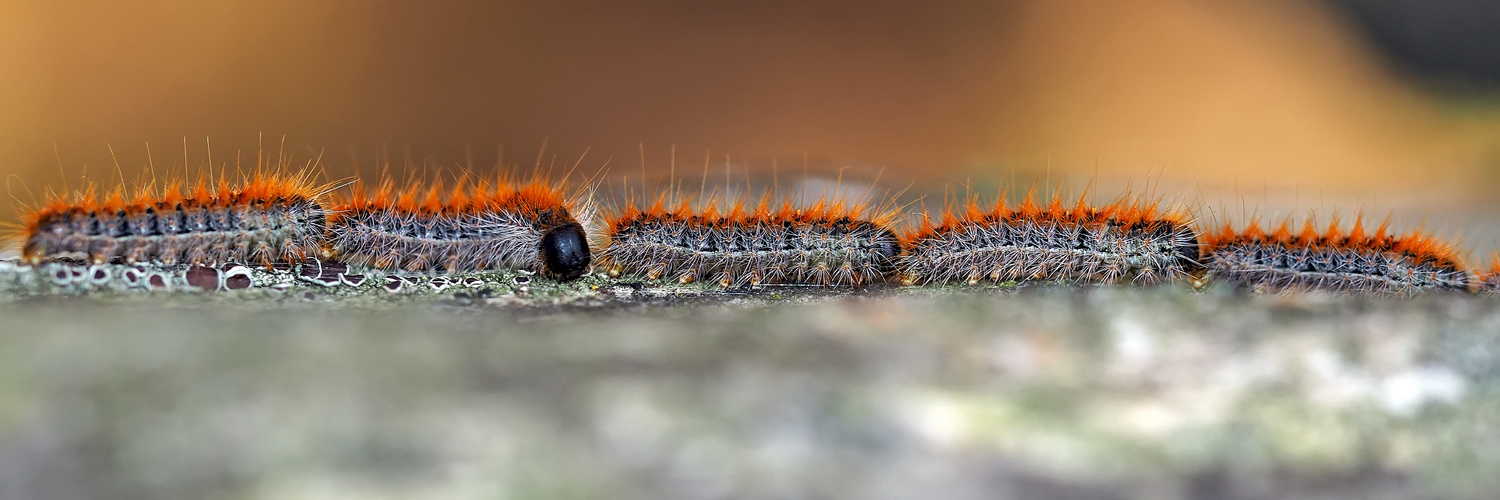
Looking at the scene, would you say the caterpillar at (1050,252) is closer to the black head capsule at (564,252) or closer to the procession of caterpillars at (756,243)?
the procession of caterpillars at (756,243)

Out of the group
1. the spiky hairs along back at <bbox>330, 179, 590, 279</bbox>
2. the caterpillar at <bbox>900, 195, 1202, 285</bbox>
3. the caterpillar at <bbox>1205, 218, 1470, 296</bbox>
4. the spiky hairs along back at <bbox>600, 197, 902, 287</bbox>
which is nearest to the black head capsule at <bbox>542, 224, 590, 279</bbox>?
the spiky hairs along back at <bbox>330, 179, 590, 279</bbox>

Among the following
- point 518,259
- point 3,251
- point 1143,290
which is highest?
point 1143,290

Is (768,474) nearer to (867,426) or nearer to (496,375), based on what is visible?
(867,426)

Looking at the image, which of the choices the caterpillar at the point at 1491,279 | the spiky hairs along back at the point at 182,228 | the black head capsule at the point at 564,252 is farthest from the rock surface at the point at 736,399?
the caterpillar at the point at 1491,279

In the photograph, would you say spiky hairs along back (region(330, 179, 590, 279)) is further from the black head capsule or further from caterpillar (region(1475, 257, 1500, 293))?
caterpillar (region(1475, 257, 1500, 293))

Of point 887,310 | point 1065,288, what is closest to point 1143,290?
point 1065,288

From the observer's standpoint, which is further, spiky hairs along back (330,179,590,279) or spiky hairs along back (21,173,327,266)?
spiky hairs along back (330,179,590,279)
